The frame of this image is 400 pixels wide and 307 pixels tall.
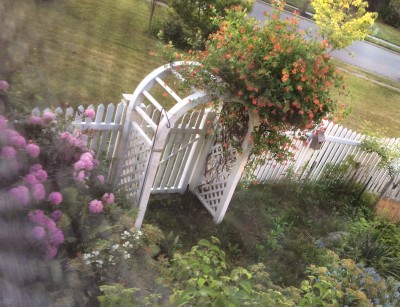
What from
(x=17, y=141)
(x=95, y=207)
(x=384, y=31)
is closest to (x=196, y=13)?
(x=95, y=207)

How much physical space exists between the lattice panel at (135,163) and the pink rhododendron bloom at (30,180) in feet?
4.85

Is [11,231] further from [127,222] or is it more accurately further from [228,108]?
[228,108]

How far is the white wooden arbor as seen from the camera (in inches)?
138

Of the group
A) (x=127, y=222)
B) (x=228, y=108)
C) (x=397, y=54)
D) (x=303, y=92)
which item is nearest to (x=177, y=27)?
(x=228, y=108)

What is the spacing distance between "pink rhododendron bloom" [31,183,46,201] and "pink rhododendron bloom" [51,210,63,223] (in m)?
0.11

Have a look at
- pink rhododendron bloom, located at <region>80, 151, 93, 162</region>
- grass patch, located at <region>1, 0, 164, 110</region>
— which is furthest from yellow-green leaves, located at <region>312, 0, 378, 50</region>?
pink rhododendron bloom, located at <region>80, 151, 93, 162</region>

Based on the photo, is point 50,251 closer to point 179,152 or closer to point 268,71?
point 268,71

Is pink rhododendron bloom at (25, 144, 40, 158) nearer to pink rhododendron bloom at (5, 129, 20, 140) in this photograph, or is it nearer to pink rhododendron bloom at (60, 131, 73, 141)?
pink rhododendron bloom at (5, 129, 20, 140)

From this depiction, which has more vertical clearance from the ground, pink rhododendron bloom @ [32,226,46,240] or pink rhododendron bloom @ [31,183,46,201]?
pink rhododendron bloom @ [31,183,46,201]

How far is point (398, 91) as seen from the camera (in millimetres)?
13031

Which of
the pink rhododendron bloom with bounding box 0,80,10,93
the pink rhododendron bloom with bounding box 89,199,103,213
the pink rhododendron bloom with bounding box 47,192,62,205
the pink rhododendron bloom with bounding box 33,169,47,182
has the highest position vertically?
the pink rhododendron bloom with bounding box 0,80,10,93

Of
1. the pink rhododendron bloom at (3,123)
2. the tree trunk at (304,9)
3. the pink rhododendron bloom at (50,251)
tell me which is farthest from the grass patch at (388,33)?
the pink rhododendron bloom at (3,123)

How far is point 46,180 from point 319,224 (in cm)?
349

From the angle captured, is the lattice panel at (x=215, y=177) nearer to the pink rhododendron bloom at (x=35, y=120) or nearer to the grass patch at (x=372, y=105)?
the pink rhododendron bloom at (x=35, y=120)
